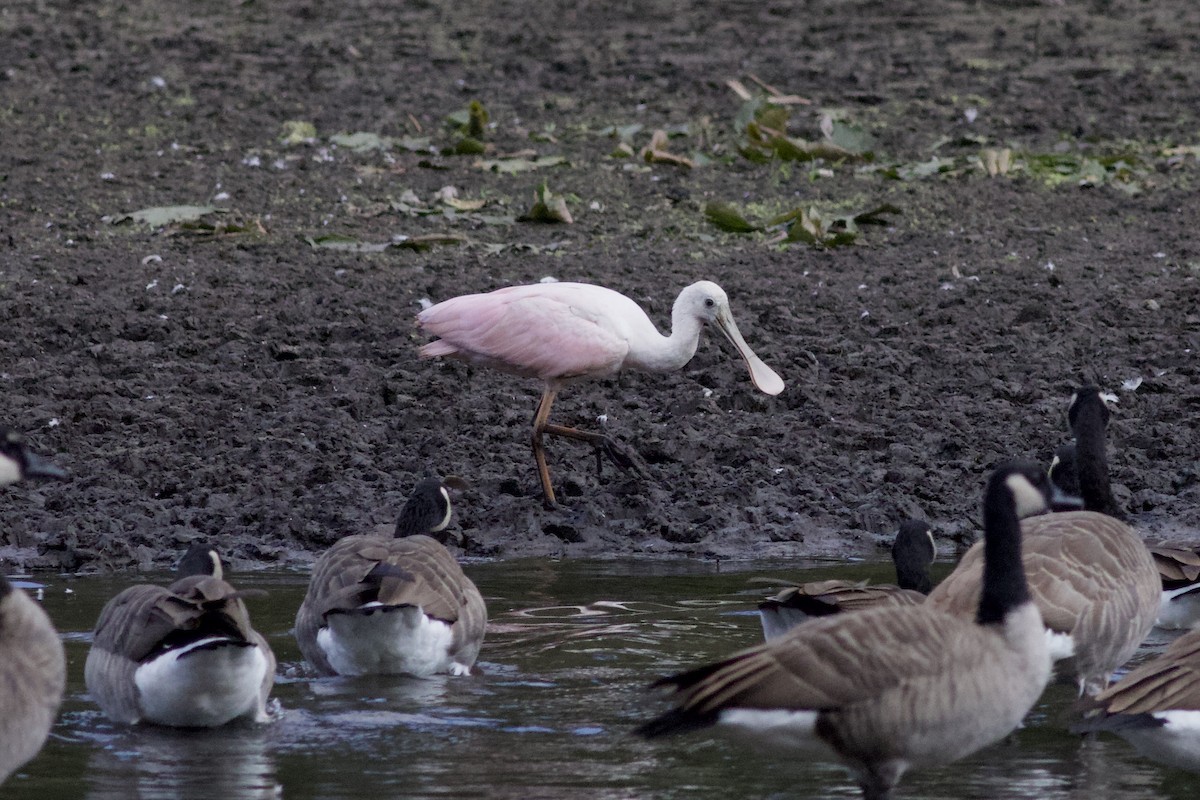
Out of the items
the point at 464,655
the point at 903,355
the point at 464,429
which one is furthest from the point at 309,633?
the point at 903,355

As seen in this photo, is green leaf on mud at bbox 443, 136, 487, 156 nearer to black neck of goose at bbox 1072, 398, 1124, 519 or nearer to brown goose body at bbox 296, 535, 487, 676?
black neck of goose at bbox 1072, 398, 1124, 519

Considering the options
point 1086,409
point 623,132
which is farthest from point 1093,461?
point 623,132

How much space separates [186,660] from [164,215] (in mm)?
9819

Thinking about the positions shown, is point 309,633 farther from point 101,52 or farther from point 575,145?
point 101,52

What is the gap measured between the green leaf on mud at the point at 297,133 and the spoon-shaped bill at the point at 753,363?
861 centimetres

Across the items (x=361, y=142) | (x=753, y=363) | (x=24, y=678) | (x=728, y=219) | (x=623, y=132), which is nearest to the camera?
(x=24, y=678)

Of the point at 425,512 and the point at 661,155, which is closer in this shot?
the point at 425,512

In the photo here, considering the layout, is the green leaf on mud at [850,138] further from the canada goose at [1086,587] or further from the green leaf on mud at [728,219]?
the canada goose at [1086,587]

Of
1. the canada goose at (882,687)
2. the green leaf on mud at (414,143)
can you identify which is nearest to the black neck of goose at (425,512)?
the canada goose at (882,687)

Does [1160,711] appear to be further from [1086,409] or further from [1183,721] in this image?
[1086,409]

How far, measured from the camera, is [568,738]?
292 inches

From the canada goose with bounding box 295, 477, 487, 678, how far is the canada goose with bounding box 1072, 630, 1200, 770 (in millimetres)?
2933

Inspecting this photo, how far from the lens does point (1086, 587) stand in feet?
25.9

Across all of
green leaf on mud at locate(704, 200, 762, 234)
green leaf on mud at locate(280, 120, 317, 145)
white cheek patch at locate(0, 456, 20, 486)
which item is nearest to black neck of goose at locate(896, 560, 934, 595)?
white cheek patch at locate(0, 456, 20, 486)
